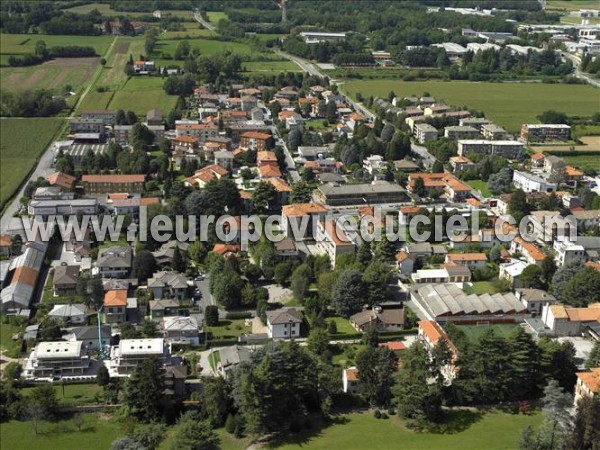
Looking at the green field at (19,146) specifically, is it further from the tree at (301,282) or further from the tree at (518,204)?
the tree at (518,204)

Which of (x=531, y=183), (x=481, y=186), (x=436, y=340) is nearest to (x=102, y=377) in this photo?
(x=436, y=340)

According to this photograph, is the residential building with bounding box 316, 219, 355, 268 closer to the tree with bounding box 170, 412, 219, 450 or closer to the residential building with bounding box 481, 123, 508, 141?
the tree with bounding box 170, 412, 219, 450

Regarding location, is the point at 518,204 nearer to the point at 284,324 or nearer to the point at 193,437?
the point at 284,324

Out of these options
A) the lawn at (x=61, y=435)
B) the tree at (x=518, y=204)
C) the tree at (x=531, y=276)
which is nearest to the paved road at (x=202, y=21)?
the tree at (x=518, y=204)

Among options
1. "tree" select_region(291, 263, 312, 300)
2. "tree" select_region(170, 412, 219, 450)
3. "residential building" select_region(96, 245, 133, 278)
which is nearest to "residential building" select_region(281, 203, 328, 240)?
"tree" select_region(291, 263, 312, 300)

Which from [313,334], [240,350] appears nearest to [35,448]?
[240,350]

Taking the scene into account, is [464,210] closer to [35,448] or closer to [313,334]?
[313,334]
